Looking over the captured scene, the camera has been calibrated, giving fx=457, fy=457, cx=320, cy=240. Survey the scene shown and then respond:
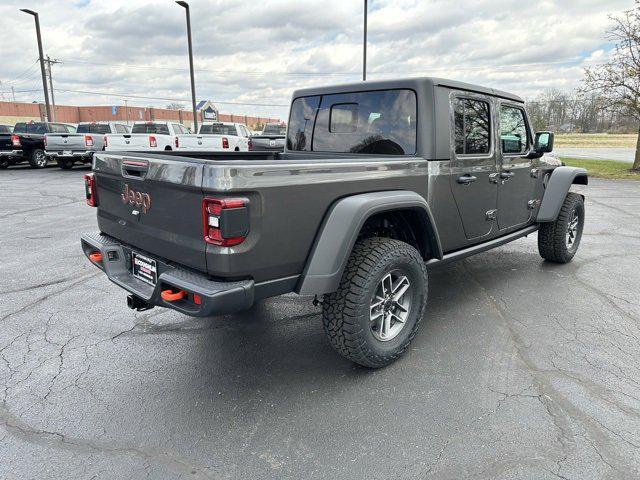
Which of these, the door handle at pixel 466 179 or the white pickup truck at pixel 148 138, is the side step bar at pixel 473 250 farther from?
the white pickup truck at pixel 148 138

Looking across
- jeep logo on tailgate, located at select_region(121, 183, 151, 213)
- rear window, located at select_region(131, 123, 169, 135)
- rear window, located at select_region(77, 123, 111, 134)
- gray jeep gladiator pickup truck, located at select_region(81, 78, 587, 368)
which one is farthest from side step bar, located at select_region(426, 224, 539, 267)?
rear window, located at select_region(77, 123, 111, 134)

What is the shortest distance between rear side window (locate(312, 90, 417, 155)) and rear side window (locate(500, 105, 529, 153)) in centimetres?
128

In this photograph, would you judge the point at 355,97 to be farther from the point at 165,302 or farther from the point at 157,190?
the point at 165,302

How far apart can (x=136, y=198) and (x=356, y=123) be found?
1.90 m

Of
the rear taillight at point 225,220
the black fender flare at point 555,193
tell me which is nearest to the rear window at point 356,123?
the rear taillight at point 225,220

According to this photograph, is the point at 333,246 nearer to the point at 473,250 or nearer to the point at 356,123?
the point at 356,123

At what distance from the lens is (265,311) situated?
13.7ft

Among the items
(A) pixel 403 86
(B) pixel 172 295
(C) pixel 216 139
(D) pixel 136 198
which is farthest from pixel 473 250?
(C) pixel 216 139

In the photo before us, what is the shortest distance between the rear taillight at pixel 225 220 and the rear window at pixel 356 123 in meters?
1.68

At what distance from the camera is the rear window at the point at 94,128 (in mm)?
18719

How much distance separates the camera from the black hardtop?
3.46 m

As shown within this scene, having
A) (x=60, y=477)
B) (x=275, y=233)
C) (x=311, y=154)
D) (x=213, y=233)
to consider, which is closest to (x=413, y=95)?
(x=311, y=154)

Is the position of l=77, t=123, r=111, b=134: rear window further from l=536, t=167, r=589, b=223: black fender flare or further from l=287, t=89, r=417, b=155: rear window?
l=536, t=167, r=589, b=223: black fender flare

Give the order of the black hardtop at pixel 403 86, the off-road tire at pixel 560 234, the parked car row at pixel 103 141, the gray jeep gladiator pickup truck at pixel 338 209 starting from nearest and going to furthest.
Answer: the gray jeep gladiator pickup truck at pixel 338 209, the black hardtop at pixel 403 86, the off-road tire at pixel 560 234, the parked car row at pixel 103 141
